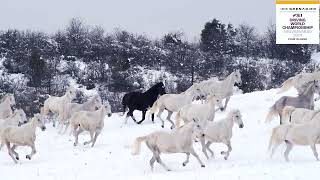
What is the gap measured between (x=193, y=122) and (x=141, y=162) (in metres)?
1.81

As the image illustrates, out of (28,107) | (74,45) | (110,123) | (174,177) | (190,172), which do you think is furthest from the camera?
(74,45)

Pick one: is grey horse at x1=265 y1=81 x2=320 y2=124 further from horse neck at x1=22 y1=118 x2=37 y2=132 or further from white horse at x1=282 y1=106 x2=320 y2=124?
horse neck at x1=22 y1=118 x2=37 y2=132

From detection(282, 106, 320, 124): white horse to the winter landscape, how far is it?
2.57ft

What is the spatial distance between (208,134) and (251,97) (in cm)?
1079

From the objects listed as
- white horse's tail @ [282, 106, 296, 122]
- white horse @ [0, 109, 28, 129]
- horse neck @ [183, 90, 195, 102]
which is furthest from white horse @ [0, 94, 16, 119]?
white horse's tail @ [282, 106, 296, 122]

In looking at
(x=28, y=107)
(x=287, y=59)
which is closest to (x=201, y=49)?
(x=287, y=59)

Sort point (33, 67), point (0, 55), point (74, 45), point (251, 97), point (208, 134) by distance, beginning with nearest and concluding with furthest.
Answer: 1. point (208, 134)
2. point (251, 97)
3. point (33, 67)
4. point (0, 55)
5. point (74, 45)

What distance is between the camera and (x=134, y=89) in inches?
2271

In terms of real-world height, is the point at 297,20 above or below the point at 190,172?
above

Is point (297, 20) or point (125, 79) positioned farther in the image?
point (125, 79)

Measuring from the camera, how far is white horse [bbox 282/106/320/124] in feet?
44.1

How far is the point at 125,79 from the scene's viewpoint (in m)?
59.8

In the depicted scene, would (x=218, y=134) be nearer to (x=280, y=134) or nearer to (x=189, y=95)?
(x=280, y=134)

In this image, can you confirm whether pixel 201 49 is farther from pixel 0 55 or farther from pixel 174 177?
pixel 174 177
